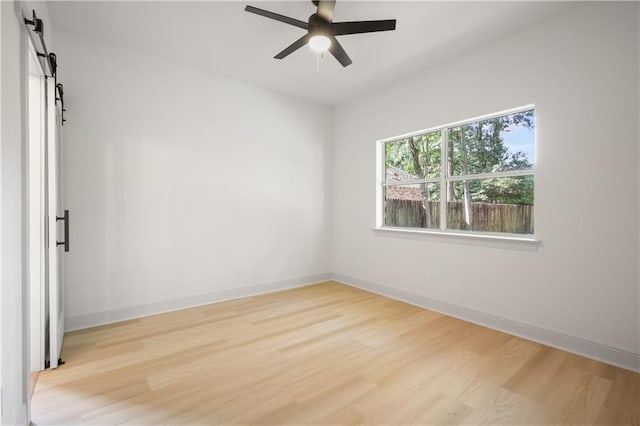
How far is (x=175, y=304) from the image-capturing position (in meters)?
3.48

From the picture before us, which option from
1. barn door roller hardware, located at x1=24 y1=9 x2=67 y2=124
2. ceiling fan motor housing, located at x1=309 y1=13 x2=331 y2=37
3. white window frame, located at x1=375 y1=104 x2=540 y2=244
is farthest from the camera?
white window frame, located at x1=375 y1=104 x2=540 y2=244

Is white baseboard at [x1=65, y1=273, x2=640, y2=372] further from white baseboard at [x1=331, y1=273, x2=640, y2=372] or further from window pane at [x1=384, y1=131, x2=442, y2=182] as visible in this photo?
window pane at [x1=384, y1=131, x2=442, y2=182]

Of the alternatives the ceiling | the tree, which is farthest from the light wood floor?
the ceiling

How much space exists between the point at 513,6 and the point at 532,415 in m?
3.08

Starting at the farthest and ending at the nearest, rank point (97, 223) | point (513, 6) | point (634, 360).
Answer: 1. point (97, 223)
2. point (513, 6)
3. point (634, 360)

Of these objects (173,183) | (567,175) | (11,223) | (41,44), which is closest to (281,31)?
(41,44)

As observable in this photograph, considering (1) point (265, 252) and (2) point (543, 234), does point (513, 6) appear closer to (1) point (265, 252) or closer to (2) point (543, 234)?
(2) point (543, 234)

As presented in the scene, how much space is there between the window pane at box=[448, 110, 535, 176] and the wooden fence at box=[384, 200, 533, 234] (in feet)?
1.32

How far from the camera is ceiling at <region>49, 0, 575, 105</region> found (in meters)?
2.52

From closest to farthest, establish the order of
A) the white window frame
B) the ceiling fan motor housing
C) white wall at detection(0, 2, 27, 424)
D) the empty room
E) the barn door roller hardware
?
white wall at detection(0, 2, 27, 424)
the barn door roller hardware
the empty room
the ceiling fan motor housing
the white window frame

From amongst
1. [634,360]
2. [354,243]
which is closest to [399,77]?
[354,243]

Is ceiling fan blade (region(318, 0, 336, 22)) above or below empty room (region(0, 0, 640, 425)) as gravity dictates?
above

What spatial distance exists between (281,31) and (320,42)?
28.1 inches

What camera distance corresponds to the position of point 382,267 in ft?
13.7
